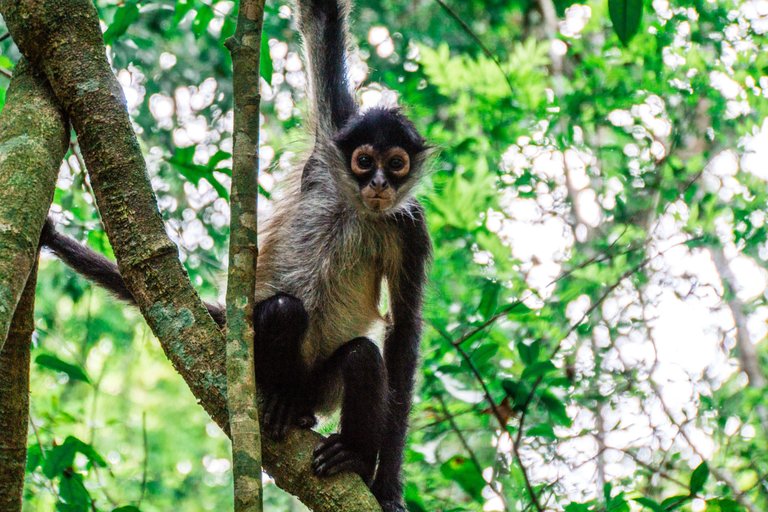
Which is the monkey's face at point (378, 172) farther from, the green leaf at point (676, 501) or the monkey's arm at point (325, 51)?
the green leaf at point (676, 501)

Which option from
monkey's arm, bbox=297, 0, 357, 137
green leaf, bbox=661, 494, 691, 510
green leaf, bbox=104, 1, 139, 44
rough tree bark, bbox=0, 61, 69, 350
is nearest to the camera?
rough tree bark, bbox=0, 61, 69, 350

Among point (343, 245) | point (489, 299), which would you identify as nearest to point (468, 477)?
point (489, 299)

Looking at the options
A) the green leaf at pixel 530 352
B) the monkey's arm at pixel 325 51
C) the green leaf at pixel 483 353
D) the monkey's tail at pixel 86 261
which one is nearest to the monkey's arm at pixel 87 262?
the monkey's tail at pixel 86 261

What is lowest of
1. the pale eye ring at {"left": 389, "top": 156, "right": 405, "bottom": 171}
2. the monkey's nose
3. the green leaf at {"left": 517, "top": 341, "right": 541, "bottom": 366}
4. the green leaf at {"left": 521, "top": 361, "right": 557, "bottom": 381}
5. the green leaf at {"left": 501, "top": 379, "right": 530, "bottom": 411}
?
the green leaf at {"left": 521, "top": 361, "right": 557, "bottom": 381}

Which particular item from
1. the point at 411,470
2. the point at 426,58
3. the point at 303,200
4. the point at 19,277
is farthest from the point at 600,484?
the point at 19,277

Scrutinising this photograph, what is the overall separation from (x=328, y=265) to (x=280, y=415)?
6.07ft

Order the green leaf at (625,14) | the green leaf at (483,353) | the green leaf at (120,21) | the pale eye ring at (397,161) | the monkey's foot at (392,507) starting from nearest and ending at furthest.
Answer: the green leaf at (625,14)
the monkey's foot at (392,507)
the green leaf at (120,21)
the green leaf at (483,353)
the pale eye ring at (397,161)

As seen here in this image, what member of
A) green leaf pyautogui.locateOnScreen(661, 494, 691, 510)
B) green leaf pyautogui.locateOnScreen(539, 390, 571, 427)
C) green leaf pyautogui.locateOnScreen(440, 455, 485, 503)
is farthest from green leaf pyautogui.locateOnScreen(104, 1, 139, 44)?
green leaf pyautogui.locateOnScreen(661, 494, 691, 510)

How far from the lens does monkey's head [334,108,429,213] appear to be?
5336mm

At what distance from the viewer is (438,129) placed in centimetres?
786

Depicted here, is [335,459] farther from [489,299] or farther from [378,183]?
[378,183]

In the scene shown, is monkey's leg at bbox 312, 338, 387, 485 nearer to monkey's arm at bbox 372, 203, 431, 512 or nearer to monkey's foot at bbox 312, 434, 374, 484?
monkey's foot at bbox 312, 434, 374, 484

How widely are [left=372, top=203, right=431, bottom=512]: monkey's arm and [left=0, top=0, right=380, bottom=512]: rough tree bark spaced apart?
1.61 meters

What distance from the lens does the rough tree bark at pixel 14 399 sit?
350cm
